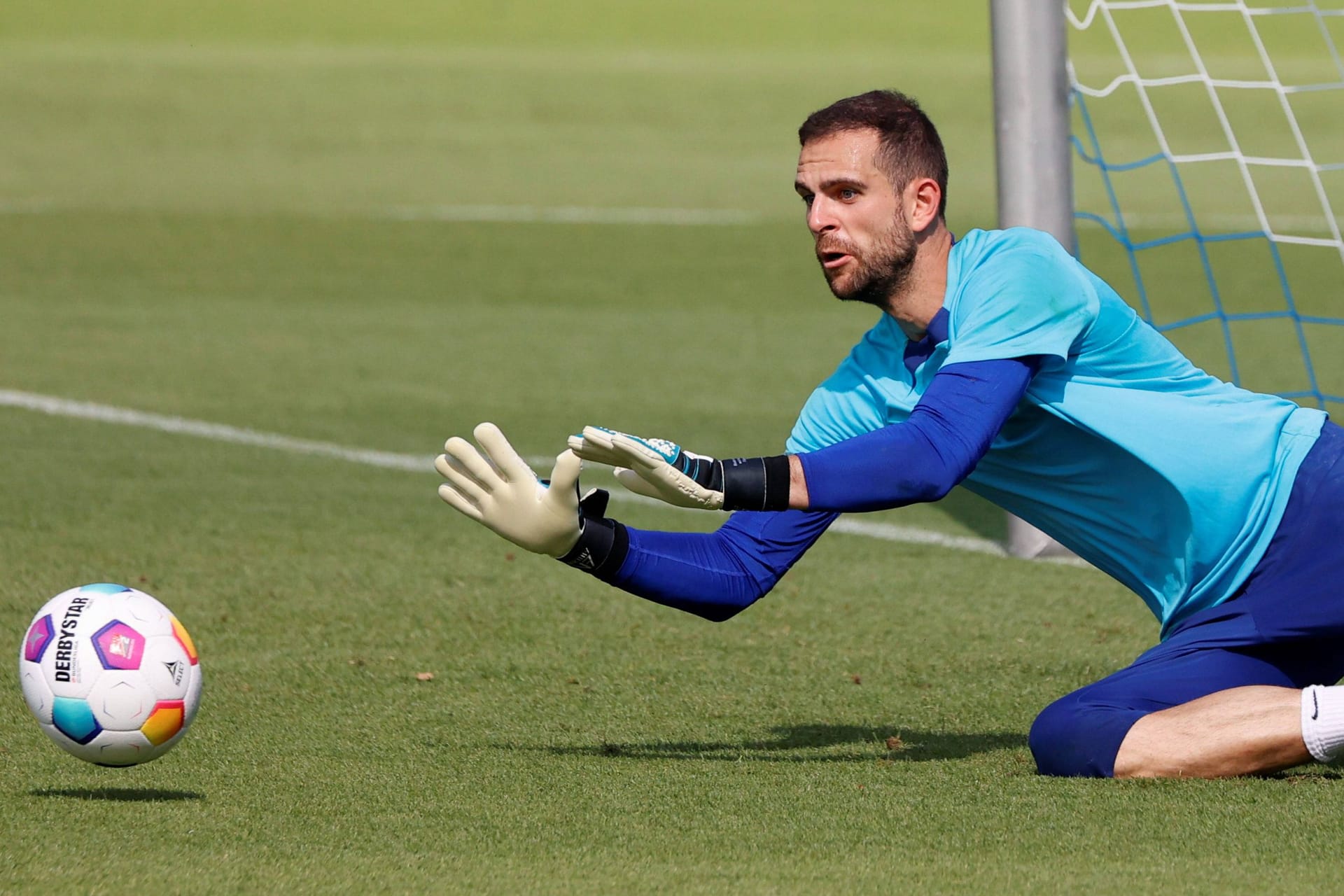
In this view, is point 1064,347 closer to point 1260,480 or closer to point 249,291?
point 1260,480

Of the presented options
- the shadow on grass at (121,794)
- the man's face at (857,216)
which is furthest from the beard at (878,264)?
the shadow on grass at (121,794)

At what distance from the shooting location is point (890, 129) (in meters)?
4.44

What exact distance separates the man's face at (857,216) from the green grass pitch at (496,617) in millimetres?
1115

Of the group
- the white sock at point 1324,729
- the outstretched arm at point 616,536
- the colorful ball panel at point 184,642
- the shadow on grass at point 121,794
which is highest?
the outstretched arm at point 616,536

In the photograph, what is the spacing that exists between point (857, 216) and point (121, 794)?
1999 mm

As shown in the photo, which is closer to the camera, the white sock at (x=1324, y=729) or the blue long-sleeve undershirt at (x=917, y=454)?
the blue long-sleeve undershirt at (x=917, y=454)

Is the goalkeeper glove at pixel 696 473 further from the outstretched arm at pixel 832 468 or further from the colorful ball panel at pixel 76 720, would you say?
the colorful ball panel at pixel 76 720

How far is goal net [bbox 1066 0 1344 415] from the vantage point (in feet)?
27.5

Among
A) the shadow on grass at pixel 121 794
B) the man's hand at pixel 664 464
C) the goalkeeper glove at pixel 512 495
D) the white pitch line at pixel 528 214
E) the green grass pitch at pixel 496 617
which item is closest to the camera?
the green grass pitch at pixel 496 617

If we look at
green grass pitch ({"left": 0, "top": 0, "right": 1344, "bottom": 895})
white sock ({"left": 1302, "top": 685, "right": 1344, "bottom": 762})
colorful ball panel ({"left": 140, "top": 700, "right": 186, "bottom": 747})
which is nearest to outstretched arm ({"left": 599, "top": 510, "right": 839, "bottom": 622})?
green grass pitch ({"left": 0, "top": 0, "right": 1344, "bottom": 895})

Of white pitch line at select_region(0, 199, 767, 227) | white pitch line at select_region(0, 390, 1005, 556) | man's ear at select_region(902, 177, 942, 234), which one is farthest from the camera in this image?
white pitch line at select_region(0, 199, 767, 227)

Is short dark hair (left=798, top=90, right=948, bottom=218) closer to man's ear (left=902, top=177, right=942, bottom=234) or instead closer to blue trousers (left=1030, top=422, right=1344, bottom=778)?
man's ear (left=902, top=177, right=942, bottom=234)

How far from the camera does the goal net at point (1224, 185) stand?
8.39 meters

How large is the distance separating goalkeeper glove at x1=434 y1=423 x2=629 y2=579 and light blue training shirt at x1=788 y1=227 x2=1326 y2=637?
0.77 meters
